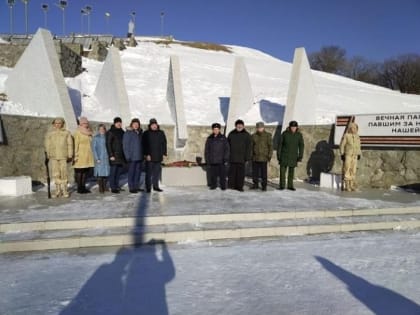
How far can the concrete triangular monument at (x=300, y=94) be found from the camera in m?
11.4

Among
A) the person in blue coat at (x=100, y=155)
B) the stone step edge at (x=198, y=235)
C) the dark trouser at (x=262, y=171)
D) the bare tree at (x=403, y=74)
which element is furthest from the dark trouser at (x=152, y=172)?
the bare tree at (x=403, y=74)

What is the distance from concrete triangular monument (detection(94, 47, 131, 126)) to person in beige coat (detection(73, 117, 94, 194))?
3.47 m

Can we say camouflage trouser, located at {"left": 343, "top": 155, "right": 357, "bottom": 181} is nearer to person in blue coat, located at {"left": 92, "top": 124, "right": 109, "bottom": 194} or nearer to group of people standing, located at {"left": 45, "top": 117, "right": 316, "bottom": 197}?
group of people standing, located at {"left": 45, "top": 117, "right": 316, "bottom": 197}

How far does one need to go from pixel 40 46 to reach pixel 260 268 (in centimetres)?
894

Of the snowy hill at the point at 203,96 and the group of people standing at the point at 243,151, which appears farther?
→ the snowy hill at the point at 203,96

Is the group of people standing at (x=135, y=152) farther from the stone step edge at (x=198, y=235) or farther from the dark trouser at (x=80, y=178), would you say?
the stone step edge at (x=198, y=235)

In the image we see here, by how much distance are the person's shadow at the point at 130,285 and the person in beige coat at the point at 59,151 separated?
307 centimetres

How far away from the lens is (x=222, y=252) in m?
4.88

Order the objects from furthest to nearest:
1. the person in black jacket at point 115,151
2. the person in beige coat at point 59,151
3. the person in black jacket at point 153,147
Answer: the person in black jacket at point 153,147 → the person in black jacket at point 115,151 → the person in beige coat at point 59,151

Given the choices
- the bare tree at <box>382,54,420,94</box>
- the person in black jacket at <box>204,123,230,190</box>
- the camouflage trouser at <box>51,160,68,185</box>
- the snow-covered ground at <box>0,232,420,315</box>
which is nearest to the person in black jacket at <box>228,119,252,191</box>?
the person in black jacket at <box>204,123,230,190</box>

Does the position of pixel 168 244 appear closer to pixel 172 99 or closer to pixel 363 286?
pixel 363 286

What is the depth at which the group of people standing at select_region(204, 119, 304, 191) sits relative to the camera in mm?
8430

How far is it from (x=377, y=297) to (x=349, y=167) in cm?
548

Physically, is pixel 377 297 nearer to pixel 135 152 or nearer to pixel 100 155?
pixel 135 152
